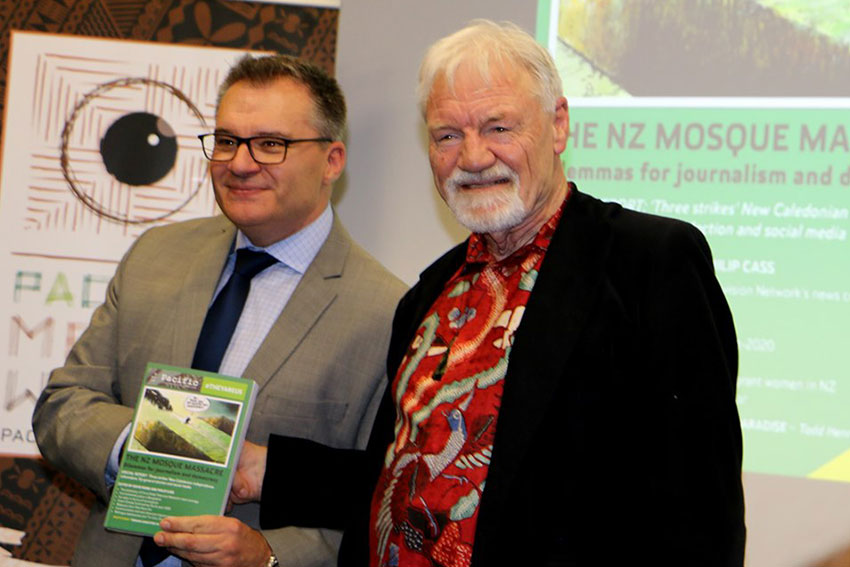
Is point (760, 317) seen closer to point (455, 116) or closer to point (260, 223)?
point (455, 116)

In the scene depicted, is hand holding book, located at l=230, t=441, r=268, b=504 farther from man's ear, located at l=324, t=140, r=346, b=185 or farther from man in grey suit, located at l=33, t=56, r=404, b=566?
man's ear, located at l=324, t=140, r=346, b=185

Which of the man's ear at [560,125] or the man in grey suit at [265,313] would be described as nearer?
the man's ear at [560,125]

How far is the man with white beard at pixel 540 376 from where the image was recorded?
1.83 meters

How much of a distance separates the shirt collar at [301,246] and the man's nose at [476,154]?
0.81 m

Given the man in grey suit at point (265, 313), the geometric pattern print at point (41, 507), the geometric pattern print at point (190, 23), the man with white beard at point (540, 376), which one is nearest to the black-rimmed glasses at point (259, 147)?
the man in grey suit at point (265, 313)

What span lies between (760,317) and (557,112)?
116 centimetres

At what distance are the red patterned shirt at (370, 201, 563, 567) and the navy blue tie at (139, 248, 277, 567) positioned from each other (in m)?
0.62

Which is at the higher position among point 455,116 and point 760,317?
point 455,116

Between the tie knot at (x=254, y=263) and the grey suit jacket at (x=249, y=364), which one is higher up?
the tie knot at (x=254, y=263)

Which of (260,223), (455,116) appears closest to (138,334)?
(260,223)

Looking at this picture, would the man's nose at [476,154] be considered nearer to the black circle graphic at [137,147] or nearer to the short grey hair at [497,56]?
the short grey hair at [497,56]

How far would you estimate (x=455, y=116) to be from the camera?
2186mm

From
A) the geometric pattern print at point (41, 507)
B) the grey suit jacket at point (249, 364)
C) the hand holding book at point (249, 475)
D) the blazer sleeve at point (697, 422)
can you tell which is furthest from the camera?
the geometric pattern print at point (41, 507)

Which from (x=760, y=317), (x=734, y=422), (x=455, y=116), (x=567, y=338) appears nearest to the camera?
(x=734, y=422)
